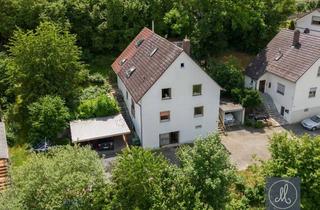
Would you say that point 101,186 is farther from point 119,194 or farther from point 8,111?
point 8,111

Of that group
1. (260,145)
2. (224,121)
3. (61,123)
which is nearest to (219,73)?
(224,121)

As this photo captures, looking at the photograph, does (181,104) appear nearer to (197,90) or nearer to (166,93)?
(166,93)

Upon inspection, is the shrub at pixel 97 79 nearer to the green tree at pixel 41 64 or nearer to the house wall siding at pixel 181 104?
the green tree at pixel 41 64

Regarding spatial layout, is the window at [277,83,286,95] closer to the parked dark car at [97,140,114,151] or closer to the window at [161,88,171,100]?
the window at [161,88,171,100]

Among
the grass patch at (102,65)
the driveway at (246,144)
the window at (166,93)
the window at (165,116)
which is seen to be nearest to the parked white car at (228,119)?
the driveway at (246,144)

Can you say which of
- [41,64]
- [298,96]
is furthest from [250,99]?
[41,64]

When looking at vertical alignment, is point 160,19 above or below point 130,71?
above
